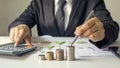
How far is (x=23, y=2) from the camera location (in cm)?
263

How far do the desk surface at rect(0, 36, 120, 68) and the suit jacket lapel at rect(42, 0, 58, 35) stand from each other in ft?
1.84

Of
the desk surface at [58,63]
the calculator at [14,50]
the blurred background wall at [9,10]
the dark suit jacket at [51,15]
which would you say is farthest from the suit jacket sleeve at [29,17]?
the blurred background wall at [9,10]

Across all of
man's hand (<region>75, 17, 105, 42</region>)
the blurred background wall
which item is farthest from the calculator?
the blurred background wall

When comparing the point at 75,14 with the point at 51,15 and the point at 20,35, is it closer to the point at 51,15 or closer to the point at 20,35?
the point at 51,15

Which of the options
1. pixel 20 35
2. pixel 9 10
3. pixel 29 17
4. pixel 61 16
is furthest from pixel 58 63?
pixel 9 10

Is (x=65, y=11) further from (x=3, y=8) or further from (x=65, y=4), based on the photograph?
(x=3, y=8)

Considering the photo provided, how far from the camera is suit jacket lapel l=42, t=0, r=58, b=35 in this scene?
1.50 metres

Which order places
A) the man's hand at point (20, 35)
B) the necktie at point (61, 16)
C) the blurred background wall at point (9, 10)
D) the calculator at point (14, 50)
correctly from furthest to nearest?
1. the blurred background wall at point (9, 10)
2. the necktie at point (61, 16)
3. the man's hand at point (20, 35)
4. the calculator at point (14, 50)

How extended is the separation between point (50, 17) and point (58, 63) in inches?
26.4

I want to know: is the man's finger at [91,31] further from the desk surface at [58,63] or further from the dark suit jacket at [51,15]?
the dark suit jacket at [51,15]

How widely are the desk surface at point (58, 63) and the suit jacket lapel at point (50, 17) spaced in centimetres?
56

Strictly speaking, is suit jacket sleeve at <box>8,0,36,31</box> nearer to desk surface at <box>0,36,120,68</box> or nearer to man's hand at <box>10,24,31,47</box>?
man's hand at <box>10,24,31,47</box>

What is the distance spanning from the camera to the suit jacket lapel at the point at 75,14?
1471mm

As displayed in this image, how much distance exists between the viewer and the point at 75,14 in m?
1.48
